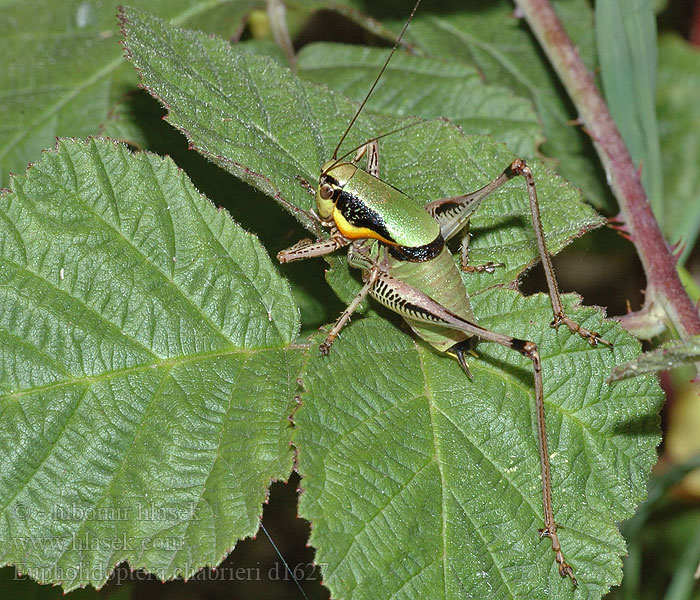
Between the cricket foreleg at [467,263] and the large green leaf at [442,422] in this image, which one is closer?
the large green leaf at [442,422]

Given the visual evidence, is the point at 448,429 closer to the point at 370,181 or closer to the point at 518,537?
the point at 518,537

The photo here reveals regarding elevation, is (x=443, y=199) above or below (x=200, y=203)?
above

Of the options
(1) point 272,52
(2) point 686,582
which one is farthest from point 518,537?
(1) point 272,52

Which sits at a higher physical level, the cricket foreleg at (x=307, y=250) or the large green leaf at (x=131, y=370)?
the cricket foreleg at (x=307, y=250)

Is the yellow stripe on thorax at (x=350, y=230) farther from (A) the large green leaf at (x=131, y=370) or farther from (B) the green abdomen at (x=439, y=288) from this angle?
(A) the large green leaf at (x=131, y=370)

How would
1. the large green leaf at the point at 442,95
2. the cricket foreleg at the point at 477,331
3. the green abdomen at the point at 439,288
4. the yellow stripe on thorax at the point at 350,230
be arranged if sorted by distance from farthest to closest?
the large green leaf at the point at 442,95
the yellow stripe on thorax at the point at 350,230
the green abdomen at the point at 439,288
the cricket foreleg at the point at 477,331

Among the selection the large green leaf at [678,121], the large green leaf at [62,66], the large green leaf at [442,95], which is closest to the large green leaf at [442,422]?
the large green leaf at [442,95]

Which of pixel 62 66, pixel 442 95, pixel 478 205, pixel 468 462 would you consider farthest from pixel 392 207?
pixel 62 66
